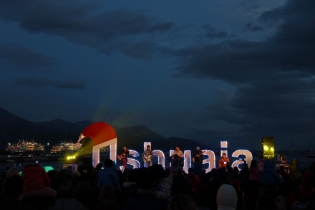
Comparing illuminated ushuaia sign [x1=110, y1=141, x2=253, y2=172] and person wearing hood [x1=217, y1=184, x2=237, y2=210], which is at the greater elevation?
illuminated ushuaia sign [x1=110, y1=141, x2=253, y2=172]

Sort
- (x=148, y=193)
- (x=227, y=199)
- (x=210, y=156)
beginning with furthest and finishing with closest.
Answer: (x=210, y=156), (x=227, y=199), (x=148, y=193)

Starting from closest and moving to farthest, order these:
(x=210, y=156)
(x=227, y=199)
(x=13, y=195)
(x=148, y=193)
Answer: (x=13, y=195) < (x=148, y=193) < (x=227, y=199) < (x=210, y=156)

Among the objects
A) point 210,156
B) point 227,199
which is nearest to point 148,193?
point 227,199

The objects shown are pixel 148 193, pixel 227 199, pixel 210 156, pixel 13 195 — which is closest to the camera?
pixel 13 195

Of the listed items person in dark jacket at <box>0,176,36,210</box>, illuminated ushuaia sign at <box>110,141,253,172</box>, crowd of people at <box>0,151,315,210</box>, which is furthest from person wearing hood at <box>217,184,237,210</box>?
illuminated ushuaia sign at <box>110,141,253,172</box>

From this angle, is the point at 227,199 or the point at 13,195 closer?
the point at 13,195

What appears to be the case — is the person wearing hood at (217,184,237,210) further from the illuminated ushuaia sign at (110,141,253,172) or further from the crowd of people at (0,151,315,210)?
the illuminated ushuaia sign at (110,141,253,172)

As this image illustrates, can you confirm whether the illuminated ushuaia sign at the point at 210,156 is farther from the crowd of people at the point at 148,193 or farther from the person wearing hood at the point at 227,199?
the person wearing hood at the point at 227,199

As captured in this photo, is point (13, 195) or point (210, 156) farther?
point (210, 156)

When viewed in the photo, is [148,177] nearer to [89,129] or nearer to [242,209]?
[242,209]

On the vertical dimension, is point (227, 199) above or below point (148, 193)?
below

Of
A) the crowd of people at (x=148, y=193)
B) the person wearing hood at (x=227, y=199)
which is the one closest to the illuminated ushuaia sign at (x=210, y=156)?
the crowd of people at (x=148, y=193)

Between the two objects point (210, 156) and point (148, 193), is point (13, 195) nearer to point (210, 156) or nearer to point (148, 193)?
point (148, 193)

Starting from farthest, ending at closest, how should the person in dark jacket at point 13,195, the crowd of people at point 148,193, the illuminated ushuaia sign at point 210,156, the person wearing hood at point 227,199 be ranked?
the illuminated ushuaia sign at point 210,156 < the person wearing hood at point 227,199 < the crowd of people at point 148,193 < the person in dark jacket at point 13,195
